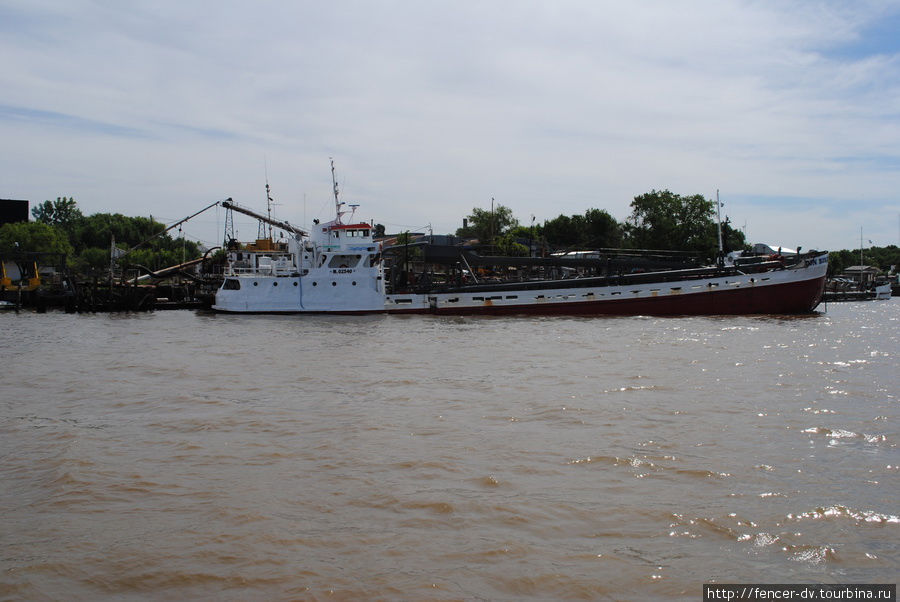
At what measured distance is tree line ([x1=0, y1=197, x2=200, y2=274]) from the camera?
205ft

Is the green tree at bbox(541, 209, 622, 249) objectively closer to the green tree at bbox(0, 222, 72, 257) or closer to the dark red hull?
the dark red hull

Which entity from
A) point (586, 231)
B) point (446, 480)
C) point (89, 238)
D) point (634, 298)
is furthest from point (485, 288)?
point (89, 238)

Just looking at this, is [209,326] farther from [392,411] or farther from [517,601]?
[517,601]

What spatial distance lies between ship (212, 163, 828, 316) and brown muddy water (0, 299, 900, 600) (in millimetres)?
17587

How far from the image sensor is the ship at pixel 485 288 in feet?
108

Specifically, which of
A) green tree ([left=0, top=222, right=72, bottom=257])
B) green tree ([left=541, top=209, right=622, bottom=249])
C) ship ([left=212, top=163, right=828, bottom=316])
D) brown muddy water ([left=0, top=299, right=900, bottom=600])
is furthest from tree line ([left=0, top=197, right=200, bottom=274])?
brown muddy water ([left=0, top=299, right=900, bottom=600])

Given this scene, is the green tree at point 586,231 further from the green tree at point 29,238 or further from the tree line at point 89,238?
the green tree at point 29,238

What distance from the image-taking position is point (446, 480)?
724cm

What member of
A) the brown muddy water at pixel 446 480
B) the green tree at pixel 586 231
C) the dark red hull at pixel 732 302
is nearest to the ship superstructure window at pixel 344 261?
the dark red hull at pixel 732 302

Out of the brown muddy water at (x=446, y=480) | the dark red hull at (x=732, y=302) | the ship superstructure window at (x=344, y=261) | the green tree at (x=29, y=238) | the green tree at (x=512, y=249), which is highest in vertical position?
the green tree at (x=29, y=238)

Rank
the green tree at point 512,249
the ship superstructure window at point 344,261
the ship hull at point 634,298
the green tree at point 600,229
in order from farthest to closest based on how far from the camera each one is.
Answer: the green tree at point 600,229
the green tree at point 512,249
the ship superstructure window at point 344,261
the ship hull at point 634,298

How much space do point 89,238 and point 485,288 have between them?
70982 mm

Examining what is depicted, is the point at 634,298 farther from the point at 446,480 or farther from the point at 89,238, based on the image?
the point at 89,238

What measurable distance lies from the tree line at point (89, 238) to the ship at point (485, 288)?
2981cm
